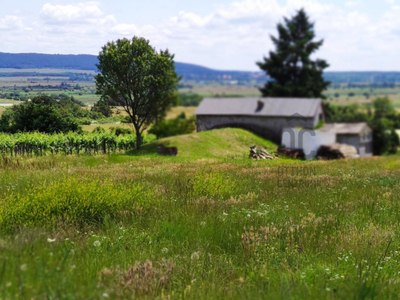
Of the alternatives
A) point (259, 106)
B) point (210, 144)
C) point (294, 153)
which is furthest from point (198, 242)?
point (259, 106)

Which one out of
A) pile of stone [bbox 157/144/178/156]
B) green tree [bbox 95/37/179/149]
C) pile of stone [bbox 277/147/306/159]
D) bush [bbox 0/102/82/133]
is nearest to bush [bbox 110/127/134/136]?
green tree [bbox 95/37/179/149]

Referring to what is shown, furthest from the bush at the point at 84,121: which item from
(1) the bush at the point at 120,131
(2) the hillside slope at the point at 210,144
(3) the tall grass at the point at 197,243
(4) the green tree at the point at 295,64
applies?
(4) the green tree at the point at 295,64

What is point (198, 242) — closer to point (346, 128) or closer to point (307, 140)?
point (307, 140)

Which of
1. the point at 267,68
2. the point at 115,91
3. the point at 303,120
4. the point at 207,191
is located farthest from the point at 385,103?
the point at 207,191

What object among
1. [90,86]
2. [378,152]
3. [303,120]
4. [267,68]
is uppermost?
[267,68]

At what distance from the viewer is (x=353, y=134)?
53781 millimetres

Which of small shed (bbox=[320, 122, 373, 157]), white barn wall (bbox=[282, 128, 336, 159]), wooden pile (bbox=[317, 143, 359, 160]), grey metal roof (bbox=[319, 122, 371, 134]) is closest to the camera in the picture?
white barn wall (bbox=[282, 128, 336, 159])

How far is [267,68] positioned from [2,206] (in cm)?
6310

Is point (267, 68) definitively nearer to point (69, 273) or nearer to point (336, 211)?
point (336, 211)

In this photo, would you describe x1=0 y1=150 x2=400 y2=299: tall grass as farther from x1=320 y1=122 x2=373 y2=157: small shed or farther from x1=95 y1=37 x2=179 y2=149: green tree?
x1=320 y1=122 x2=373 y2=157: small shed

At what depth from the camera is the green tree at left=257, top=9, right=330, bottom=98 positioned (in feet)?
207

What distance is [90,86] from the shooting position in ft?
71.2

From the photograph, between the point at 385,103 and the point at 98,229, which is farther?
the point at 385,103

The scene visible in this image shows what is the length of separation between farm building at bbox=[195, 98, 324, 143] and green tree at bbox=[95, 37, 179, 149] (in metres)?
18.6
